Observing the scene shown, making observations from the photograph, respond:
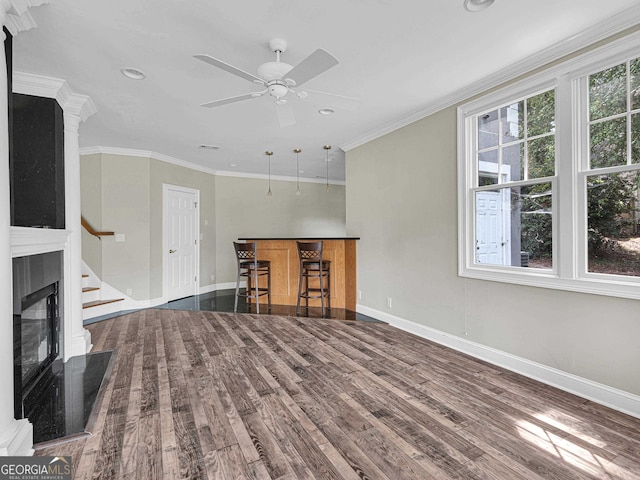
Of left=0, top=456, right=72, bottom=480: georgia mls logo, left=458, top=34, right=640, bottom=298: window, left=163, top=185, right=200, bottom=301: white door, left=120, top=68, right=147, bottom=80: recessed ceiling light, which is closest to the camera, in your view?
left=0, top=456, right=72, bottom=480: georgia mls logo

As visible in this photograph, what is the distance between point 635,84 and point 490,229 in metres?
1.46

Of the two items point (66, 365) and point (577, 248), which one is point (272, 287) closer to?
point (66, 365)

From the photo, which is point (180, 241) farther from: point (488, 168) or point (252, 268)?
point (488, 168)

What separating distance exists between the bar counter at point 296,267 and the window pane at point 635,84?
3.24 meters

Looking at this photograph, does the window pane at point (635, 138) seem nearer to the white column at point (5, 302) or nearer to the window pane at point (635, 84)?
the window pane at point (635, 84)

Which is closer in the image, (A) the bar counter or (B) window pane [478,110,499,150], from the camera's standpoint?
(B) window pane [478,110,499,150]

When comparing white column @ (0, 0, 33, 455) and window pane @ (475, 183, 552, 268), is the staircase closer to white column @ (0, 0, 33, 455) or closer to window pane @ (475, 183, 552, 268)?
white column @ (0, 0, 33, 455)

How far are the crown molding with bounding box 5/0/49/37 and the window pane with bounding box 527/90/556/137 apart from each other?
11.9 ft

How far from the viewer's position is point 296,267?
548cm

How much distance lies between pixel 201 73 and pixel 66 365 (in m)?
2.98

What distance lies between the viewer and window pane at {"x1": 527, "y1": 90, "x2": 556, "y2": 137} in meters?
2.69

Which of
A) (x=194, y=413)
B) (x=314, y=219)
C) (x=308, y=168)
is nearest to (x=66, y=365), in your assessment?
(x=194, y=413)

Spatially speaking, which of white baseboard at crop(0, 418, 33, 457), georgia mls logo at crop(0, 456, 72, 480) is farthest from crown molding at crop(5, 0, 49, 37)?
georgia mls logo at crop(0, 456, 72, 480)

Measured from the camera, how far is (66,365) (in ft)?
10.1
